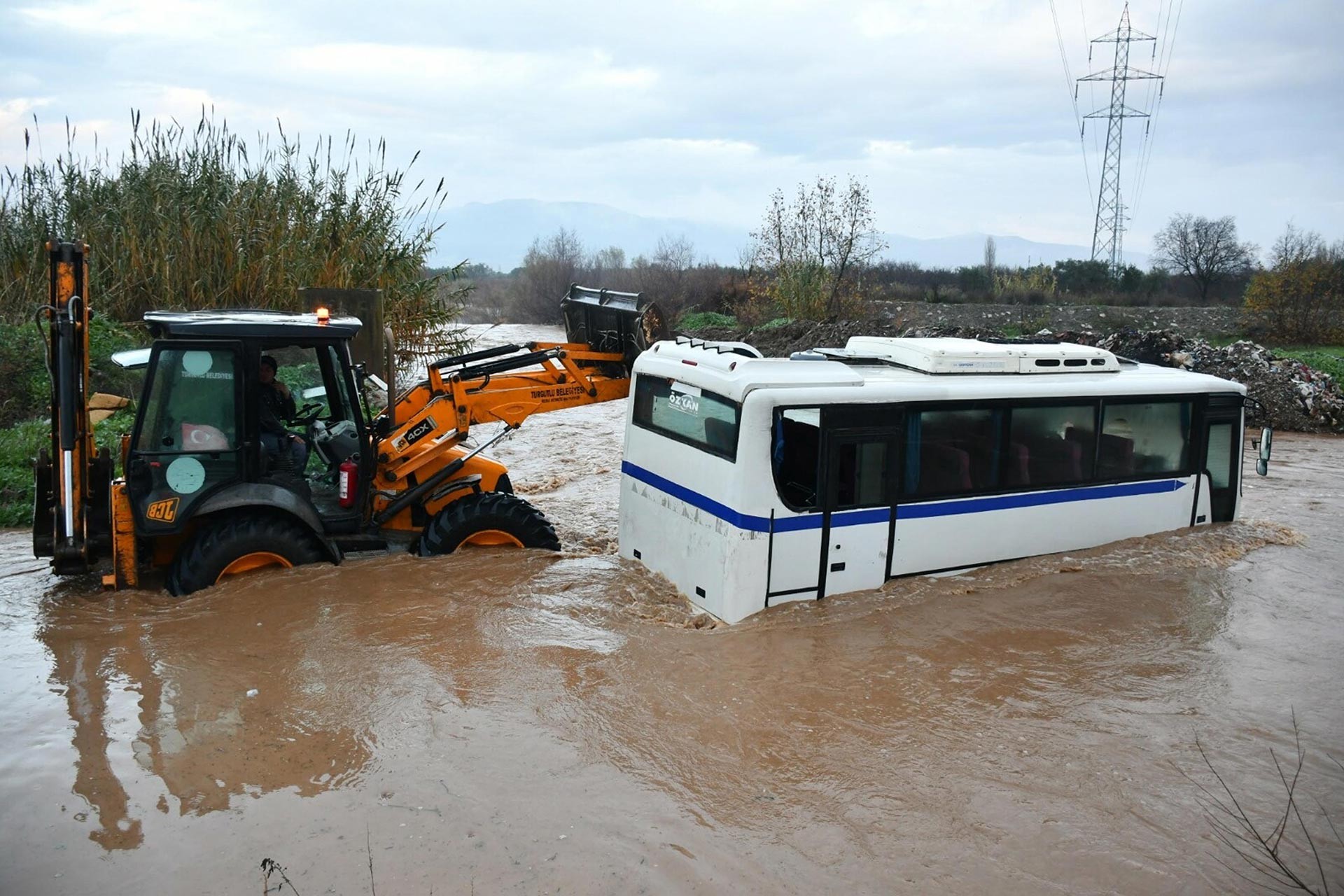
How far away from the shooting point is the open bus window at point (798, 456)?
721 cm

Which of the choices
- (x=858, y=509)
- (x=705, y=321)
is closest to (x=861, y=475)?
(x=858, y=509)

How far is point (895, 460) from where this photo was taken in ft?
25.0

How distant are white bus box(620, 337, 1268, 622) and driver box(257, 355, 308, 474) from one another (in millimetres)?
2591

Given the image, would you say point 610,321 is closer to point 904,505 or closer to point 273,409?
point 273,409

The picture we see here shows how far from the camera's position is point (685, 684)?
651 cm

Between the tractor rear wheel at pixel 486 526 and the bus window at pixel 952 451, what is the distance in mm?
3033

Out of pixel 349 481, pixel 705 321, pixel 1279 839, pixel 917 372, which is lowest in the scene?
pixel 1279 839

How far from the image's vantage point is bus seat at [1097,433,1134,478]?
8.77m

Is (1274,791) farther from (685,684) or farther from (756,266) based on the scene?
(756,266)

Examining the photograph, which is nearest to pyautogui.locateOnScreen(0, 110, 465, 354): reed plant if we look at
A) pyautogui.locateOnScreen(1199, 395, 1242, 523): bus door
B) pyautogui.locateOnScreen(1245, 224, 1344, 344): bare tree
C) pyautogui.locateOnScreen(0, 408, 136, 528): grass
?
pyautogui.locateOnScreen(0, 408, 136, 528): grass

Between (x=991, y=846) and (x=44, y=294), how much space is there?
14.5 m

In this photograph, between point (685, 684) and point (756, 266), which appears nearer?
point (685, 684)

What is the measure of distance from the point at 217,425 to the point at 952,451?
17.8 ft

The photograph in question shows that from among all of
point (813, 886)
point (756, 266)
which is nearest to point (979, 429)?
point (813, 886)
